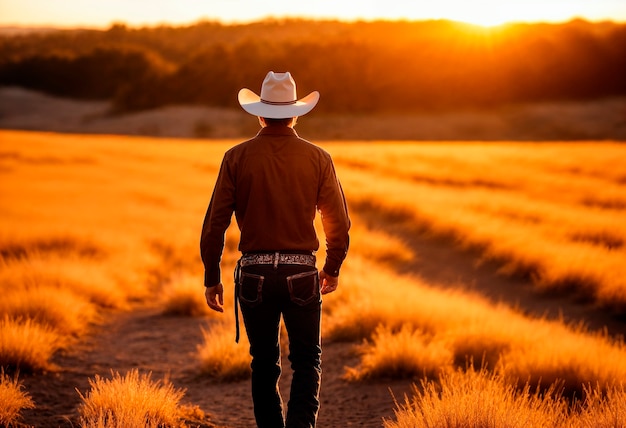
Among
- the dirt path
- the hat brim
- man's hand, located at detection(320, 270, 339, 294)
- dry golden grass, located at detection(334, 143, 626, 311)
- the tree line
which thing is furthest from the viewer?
the tree line

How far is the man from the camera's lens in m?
4.12

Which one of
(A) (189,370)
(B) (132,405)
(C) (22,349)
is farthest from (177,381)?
(B) (132,405)

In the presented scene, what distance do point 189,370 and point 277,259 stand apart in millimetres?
3794

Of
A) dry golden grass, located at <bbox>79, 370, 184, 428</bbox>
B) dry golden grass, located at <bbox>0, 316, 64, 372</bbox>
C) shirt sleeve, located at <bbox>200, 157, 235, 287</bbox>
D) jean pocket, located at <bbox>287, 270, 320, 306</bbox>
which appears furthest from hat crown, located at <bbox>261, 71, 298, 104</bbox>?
dry golden grass, located at <bbox>0, 316, 64, 372</bbox>

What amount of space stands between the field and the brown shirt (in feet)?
4.07

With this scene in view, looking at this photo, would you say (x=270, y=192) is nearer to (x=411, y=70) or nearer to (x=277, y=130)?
(x=277, y=130)

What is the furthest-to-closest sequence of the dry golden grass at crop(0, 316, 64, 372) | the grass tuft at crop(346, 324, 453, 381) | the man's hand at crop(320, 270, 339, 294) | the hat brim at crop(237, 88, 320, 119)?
the grass tuft at crop(346, 324, 453, 381), the dry golden grass at crop(0, 316, 64, 372), the man's hand at crop(320, 270, 339, 294), the hat brim at crop(237, 88, 320, 119)

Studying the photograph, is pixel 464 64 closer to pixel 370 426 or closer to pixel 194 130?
pixel 194 130

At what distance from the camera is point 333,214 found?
4.25 m

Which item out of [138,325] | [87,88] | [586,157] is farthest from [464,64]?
[138,325]

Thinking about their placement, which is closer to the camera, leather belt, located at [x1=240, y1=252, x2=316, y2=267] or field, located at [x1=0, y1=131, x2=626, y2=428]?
leather belt, located at [x1=240, y1=252, x2=316, y2=267]

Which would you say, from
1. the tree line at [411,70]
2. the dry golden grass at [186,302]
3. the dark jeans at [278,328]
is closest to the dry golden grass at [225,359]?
the dry golden grass at [186,302]

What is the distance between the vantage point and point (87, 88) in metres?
99.1

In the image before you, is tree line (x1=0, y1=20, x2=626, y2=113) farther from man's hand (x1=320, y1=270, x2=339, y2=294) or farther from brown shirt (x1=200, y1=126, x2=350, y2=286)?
brown shirt (x1=200, y1=126, x2=350, y2=286)
